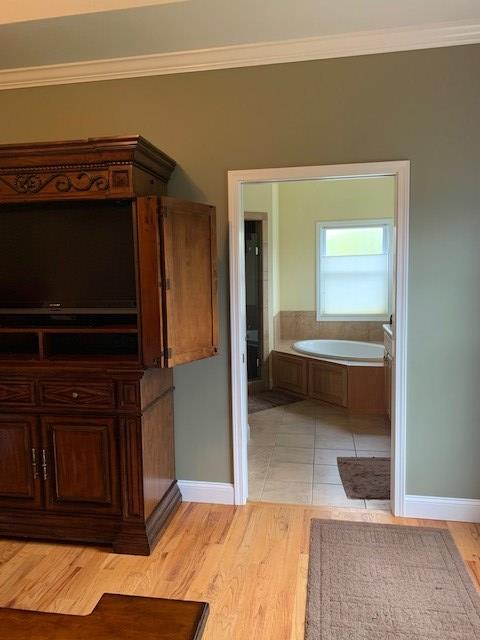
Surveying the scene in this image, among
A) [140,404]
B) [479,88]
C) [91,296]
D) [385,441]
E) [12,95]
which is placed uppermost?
[12,95]

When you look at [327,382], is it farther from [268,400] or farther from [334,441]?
[334,441]

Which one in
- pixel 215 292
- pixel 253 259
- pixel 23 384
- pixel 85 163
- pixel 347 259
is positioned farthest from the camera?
pixel 347 259

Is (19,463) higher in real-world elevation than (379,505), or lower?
higher

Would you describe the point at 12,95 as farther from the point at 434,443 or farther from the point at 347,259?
the point at 347,259

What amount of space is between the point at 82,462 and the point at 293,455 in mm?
1805

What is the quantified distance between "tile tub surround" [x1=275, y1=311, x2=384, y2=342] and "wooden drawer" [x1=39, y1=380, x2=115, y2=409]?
3859 mm

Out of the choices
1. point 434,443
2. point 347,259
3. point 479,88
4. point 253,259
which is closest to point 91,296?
point 434,443

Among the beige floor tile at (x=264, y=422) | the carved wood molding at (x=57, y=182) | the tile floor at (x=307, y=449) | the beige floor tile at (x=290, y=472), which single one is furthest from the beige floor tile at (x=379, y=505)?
the carved wood molding at (x=57, y=182)

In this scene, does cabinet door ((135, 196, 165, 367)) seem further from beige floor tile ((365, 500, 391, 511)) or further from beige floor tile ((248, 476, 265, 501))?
beige floor tile ((365, 500, 391, 511))

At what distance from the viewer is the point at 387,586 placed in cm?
216

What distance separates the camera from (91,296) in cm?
272

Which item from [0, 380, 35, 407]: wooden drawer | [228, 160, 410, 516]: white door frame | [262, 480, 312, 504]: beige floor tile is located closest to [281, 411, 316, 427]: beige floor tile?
[262, 480, 312, 504]: beige floor tile

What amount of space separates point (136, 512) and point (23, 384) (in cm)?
89

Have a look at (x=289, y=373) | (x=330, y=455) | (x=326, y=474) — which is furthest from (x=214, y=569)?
(x=289, y=373)
